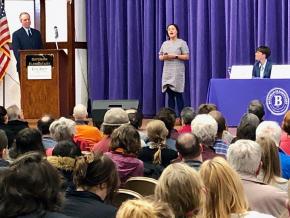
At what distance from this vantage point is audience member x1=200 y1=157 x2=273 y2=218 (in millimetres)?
2223

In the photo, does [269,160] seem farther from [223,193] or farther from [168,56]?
[168,56]

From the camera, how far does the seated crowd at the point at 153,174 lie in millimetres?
1872

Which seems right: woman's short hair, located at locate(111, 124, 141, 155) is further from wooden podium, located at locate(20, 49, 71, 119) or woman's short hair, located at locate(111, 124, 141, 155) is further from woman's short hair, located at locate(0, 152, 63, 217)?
wooden podium, located at locate(20, 49, 71, 119)

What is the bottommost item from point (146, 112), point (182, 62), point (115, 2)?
point (146, 112)

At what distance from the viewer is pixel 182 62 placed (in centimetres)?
881

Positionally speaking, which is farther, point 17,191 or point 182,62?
point 182,62

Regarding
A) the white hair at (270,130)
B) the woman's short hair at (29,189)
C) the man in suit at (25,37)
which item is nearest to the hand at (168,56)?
the man in suit at (25,37)

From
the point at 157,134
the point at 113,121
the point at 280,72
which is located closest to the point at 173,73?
the point at 280,72

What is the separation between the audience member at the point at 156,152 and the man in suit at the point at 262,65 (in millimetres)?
3843

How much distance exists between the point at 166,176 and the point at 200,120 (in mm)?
1900

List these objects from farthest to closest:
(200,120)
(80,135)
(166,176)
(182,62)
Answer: (182,62)
(80,135)
(200,120)
(166,176)

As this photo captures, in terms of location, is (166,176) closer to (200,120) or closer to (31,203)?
(31,203)

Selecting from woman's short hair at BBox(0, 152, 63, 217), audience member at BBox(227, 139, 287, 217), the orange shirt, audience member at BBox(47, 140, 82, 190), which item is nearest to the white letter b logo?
the orange shirt

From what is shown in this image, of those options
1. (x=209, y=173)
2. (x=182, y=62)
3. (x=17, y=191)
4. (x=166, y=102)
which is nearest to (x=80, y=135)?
(x=209, y=173)
